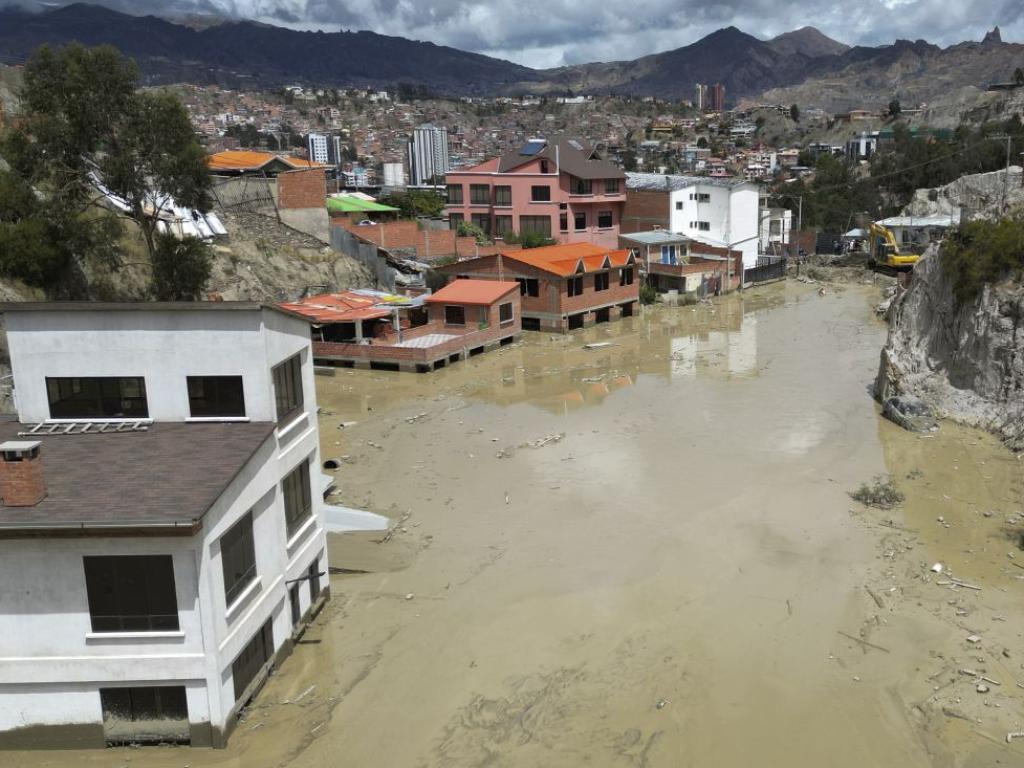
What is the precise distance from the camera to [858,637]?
50.6 ft

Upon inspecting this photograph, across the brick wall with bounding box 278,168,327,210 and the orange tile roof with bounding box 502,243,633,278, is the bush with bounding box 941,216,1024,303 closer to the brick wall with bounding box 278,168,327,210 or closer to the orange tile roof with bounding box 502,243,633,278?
the orange tile roof with bounding box 502,243,633,278

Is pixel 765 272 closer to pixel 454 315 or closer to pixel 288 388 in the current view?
pixel 454 315

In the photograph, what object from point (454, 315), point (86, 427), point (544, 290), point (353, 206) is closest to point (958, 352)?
point (544, 290)

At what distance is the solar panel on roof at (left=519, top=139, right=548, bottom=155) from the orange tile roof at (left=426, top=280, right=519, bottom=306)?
21.5 metres

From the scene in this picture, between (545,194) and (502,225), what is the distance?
403cm

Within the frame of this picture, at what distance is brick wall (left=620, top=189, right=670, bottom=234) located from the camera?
6249 cm

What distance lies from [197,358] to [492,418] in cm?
1777

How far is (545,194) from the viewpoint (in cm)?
6000

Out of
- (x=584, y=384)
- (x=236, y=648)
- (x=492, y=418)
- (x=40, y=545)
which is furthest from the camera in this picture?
(x=584, y=384)

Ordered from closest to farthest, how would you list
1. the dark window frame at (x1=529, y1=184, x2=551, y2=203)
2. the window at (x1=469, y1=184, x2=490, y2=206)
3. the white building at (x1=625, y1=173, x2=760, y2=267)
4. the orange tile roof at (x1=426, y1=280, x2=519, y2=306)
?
the orange tile roof at (x1=426, y1=280, x2=519, y2=306), the dark window frame at (x1=529, y1=184, x2=551, y2=203), the window at (x1=469, y1=184, x2=490, y2=206), the white building at (x1=625, y1=173, x2=760, y2=267)

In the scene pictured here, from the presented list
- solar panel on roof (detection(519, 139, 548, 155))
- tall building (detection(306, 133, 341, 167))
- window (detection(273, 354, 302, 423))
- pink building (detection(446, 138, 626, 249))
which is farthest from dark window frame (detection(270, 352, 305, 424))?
tall building (detection(306, 133, 341, 167))

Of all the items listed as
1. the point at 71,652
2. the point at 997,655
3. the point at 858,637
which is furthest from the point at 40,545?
the point at 997,655

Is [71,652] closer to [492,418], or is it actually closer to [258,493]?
[258,493]

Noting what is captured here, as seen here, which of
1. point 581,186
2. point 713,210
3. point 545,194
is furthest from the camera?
point 713,210
